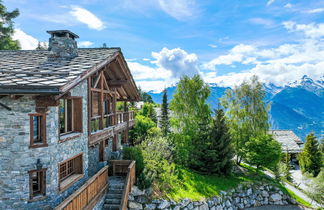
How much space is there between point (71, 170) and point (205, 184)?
13.5 metres

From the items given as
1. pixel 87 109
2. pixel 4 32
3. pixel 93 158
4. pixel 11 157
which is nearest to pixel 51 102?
pixel 11 157

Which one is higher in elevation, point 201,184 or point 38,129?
point 38,129

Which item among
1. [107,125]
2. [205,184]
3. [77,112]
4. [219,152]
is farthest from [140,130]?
[77,112]

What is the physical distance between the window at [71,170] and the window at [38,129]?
6.81 ft

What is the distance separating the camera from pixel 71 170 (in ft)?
37.6

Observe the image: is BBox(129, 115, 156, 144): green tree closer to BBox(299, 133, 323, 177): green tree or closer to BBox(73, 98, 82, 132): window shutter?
BBox(73, 98, 82, 132): window shutter

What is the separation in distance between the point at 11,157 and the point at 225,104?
26.0 m

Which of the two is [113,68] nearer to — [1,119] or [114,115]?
[114,115]

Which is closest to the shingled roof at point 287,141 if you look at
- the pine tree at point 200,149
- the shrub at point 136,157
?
the pine tree at point 200,149

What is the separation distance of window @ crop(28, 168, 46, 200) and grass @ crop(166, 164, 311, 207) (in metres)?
9.32

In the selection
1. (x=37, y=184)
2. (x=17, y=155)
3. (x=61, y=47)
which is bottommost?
(x=37, y=184)

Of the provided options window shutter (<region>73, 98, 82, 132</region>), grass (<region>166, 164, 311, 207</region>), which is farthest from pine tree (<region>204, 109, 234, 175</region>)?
window shutter (<region>73, 98, 82, 132</region>)

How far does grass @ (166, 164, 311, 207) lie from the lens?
17.8m

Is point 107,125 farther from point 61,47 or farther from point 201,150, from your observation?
point 201,150
